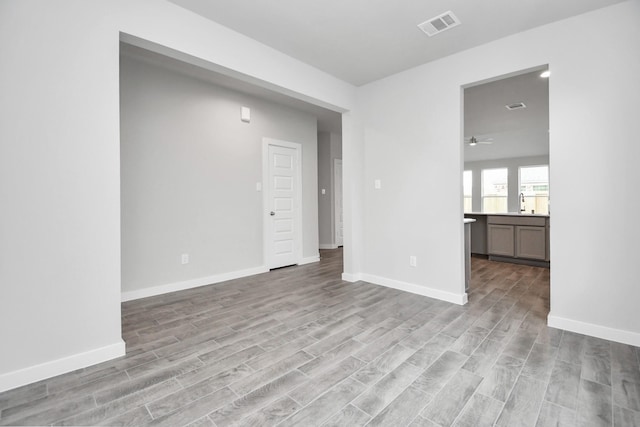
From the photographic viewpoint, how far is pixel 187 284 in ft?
12.7

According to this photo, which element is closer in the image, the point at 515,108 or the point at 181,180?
the point at 181,180

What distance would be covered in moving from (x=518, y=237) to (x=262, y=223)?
4351 millimetres

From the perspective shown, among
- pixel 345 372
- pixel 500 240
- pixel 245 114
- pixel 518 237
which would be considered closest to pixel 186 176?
pixel 245 114

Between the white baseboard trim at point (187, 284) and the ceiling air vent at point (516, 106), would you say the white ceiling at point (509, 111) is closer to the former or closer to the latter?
the ceiling air vent at point (516, 106)

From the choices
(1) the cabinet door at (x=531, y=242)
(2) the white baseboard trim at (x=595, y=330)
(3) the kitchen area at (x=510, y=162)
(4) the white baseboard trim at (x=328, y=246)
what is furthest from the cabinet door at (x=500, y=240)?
(4) the white baseboard trim at (x=328, y=246)

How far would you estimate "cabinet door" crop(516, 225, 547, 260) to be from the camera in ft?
16.0

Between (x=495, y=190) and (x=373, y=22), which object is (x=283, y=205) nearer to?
(x=373, y=22)

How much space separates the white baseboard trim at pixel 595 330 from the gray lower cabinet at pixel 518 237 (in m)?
2.70

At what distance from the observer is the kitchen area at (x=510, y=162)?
4.00 meters

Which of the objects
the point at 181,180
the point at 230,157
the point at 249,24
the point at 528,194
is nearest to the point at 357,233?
the point at 230,157

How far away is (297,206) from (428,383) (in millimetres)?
3831

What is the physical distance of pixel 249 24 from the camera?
2.67m

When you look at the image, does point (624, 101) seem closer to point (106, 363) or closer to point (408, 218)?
point (408, 218)

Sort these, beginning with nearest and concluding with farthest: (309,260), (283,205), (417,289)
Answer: (417,289), (283,205), (309,260)
